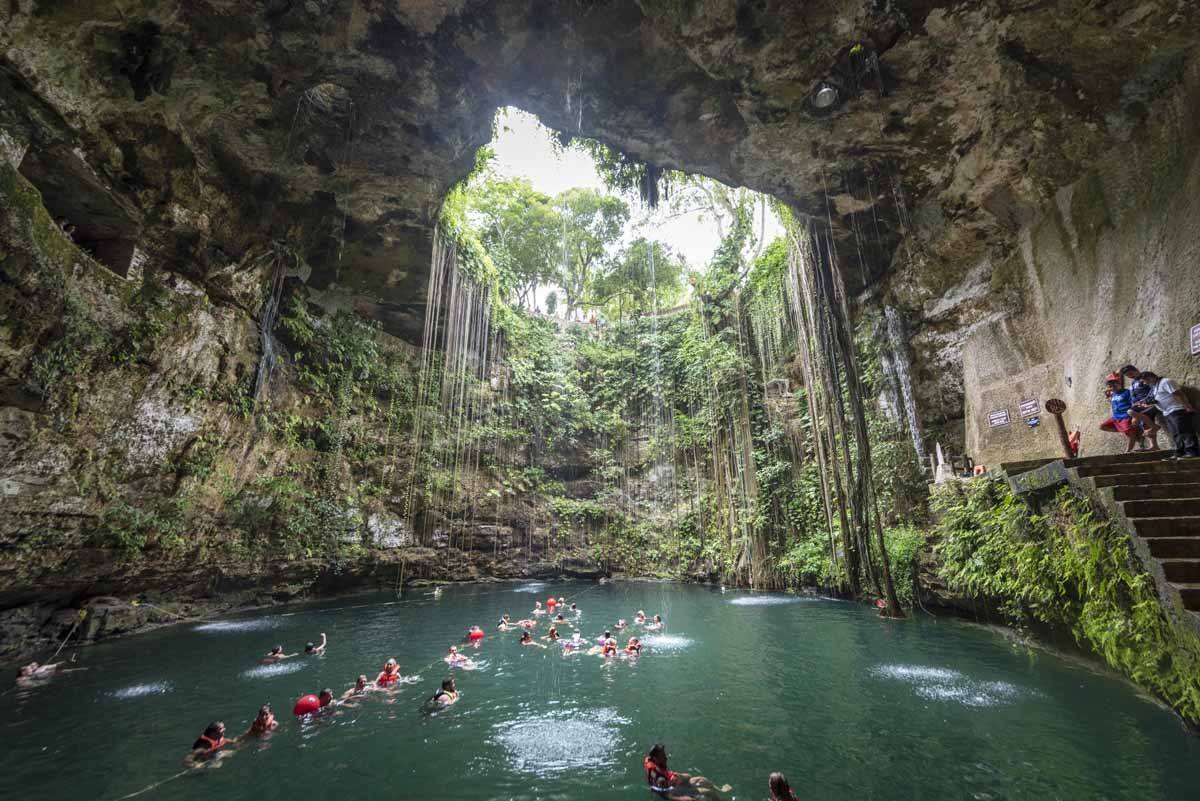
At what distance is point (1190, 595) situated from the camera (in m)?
3.28

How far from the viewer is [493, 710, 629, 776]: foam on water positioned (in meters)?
4.10

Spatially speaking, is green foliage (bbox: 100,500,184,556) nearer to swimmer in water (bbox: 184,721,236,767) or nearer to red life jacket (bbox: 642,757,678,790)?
swimmer in water (bbox: 184,721,236,767)

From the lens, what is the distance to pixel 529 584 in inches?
616

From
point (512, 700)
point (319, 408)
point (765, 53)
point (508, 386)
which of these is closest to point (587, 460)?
point (508, 386)

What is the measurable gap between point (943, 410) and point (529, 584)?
39.1 ft

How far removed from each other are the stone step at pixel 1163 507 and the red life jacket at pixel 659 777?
4.02m

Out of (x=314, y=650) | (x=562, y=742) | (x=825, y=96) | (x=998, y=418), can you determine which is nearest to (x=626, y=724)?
(x=562, y=742)

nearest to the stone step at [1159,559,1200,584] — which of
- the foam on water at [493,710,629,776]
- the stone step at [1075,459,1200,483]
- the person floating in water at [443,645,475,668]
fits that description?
the stone step at [1075,459,1200,483]

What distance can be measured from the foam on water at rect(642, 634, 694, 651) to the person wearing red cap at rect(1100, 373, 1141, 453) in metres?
6.04

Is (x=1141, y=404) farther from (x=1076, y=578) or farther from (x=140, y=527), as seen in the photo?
(x=140, y=527)

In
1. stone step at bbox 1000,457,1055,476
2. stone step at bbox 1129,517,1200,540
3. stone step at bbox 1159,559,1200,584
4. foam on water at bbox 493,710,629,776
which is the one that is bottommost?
foam on water at bbox 493,710,629,776

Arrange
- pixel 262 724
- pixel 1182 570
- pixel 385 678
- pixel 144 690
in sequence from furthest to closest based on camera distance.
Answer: pixel 385 678, pixel 144 690, pixel 262 724, pixel 1182 570

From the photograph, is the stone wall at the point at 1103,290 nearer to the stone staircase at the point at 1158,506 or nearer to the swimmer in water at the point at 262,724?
the stone staircase at the point at 1158,506

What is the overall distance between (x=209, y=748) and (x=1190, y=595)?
7.36 meters
